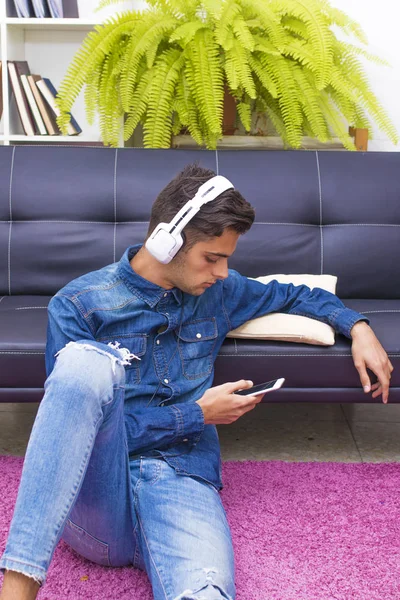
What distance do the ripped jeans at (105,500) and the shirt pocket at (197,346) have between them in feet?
0.78

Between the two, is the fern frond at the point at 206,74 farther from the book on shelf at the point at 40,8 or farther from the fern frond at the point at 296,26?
the book on shelf at the point at 40,8

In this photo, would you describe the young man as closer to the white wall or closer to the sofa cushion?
the sofa cushion

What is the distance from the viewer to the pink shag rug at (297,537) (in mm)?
1390

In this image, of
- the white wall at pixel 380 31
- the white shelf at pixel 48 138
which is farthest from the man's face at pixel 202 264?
Answer: the white wall at pixel 380 31

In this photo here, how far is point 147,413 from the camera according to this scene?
137cm

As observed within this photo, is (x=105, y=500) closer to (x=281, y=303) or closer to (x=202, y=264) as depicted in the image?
(x=202, y=264)

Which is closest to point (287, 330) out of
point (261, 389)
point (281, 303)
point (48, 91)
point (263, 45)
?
point (281, 303)

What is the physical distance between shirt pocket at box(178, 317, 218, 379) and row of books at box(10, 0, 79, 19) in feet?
5.82

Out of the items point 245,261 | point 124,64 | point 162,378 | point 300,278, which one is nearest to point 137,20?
point 124,64

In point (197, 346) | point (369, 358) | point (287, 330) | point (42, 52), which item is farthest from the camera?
point (42, 52)

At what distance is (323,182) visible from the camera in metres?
2.39

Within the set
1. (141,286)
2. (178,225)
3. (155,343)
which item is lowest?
(155,343)

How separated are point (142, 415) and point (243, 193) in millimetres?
1167

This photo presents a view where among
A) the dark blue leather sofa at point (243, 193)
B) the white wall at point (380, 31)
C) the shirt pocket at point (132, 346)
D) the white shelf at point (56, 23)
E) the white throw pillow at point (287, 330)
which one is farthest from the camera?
the white wall at point (380, 31)
